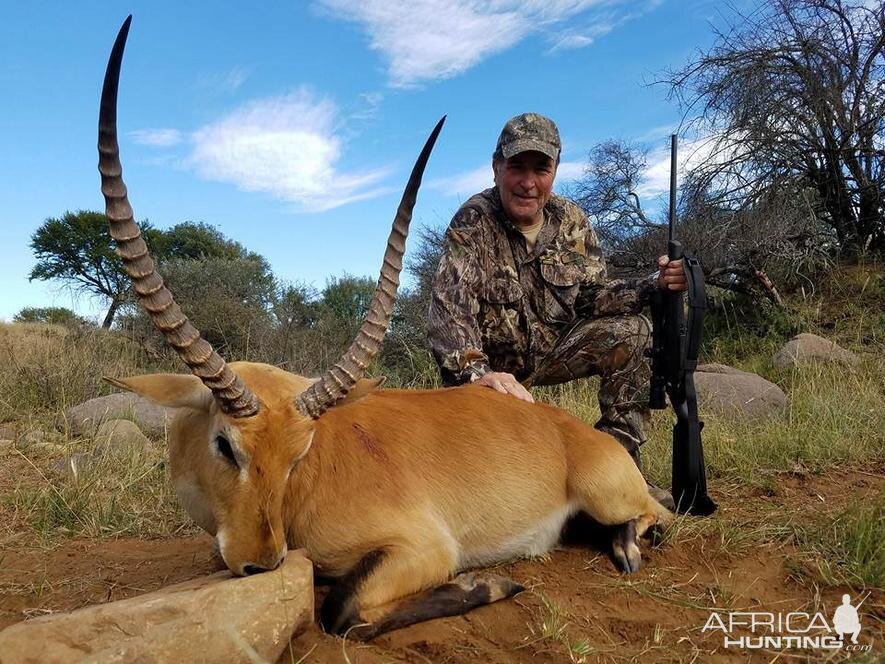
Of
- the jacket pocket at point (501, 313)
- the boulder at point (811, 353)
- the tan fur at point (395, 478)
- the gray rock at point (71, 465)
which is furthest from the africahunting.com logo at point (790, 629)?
the boulder at point (811, 353)

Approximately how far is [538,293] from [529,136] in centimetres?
131

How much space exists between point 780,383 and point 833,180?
17.2 feet

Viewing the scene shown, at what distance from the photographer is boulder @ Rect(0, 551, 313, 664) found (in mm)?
2227

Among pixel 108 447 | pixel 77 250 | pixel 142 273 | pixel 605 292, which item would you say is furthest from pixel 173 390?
pixel 77 250

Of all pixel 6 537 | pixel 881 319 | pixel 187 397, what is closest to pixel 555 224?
pixel 187 397

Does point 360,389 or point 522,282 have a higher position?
point 522,282

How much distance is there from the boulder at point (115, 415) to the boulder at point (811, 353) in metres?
7.91

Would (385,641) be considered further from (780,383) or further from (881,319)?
(881,319)

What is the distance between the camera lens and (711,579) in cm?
334

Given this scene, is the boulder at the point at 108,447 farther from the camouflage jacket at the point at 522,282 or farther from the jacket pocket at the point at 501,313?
the jacket pocket at the point at 501,313

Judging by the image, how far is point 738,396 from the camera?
25.7 feet

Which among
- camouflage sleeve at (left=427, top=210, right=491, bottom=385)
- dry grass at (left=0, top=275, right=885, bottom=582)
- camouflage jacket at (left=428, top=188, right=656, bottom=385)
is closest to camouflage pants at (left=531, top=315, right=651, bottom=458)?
camouflage jacket at (left=428, top=188, right=656, bottom=385)

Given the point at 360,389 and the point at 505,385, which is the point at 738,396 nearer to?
the point at 505,385

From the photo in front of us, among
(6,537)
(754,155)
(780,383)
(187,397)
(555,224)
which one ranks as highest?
(754,155)
